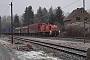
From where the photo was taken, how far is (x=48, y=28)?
42.2 metres

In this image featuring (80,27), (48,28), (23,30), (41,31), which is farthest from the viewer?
(23,30)

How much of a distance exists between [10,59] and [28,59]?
1.19m

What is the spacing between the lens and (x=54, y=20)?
246 feet

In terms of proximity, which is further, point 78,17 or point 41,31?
point 78,17

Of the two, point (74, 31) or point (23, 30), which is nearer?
point (74, 31)

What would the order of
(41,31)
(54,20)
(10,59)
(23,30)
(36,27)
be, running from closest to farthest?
(10,59) < (41,31) < (36,27) < (23,30) < (54,20)

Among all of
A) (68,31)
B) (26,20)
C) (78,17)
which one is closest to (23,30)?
(78,17)

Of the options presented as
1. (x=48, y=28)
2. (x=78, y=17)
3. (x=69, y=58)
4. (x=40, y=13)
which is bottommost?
(x=69, y=58)

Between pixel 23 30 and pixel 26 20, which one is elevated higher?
pixel 26 20

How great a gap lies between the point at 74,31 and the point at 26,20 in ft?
257

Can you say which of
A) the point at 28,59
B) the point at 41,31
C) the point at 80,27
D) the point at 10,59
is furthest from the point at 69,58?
the point at 41,31

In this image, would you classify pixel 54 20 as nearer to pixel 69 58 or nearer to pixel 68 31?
pixel 68 31

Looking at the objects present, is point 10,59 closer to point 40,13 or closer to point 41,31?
point 41,31

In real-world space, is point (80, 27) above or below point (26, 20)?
below
